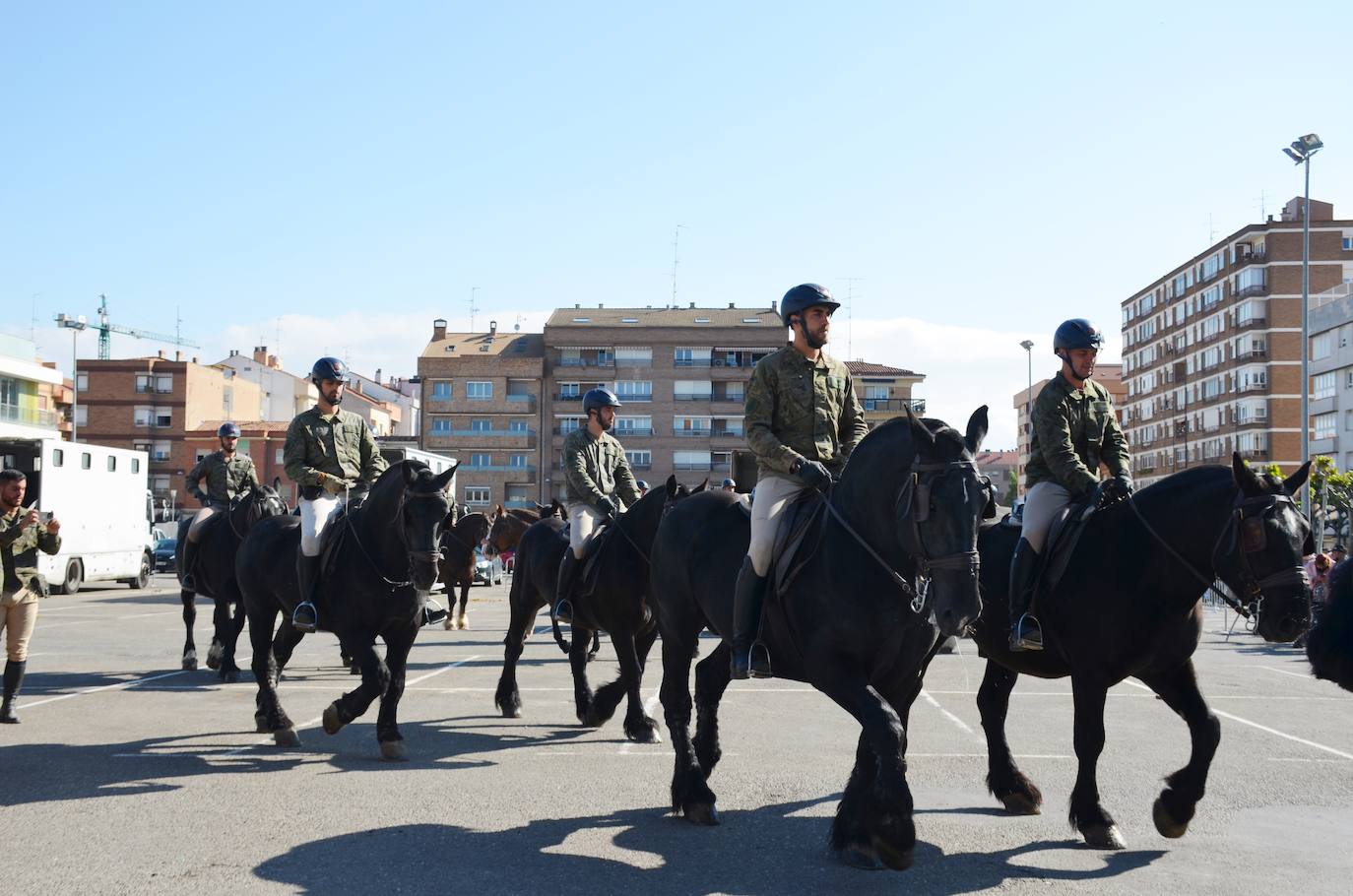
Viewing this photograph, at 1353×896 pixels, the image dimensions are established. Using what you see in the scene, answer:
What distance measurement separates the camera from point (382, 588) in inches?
404

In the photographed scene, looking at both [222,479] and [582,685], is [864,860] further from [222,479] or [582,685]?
[222,479]

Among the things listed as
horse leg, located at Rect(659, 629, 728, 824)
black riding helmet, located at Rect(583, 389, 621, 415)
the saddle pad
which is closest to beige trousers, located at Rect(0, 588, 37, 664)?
black riding helmet, located at Rect(583, 389, 621, 415)

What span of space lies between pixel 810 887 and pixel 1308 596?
3.27m

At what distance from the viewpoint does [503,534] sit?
92.8 feet

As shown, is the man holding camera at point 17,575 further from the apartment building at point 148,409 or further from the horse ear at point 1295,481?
the apartment building at point 148,409

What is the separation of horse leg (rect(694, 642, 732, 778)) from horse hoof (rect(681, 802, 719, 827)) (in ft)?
2.00

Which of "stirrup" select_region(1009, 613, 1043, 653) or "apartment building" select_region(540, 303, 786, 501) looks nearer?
"stirrup" select_region(1009, 613, 1043, 653)

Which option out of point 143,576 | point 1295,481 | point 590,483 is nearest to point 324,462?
point 590,483

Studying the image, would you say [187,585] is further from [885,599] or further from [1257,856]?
[1257,856]

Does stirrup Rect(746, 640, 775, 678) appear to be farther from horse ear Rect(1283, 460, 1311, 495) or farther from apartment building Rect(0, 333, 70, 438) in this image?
apartment building Rect(0, 333, 70, 438)

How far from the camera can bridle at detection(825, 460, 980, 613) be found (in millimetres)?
6355

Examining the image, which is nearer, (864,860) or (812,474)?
(864,860)

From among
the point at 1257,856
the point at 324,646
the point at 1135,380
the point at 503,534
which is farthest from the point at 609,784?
the point at 1135,380

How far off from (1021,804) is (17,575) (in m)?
9.28
